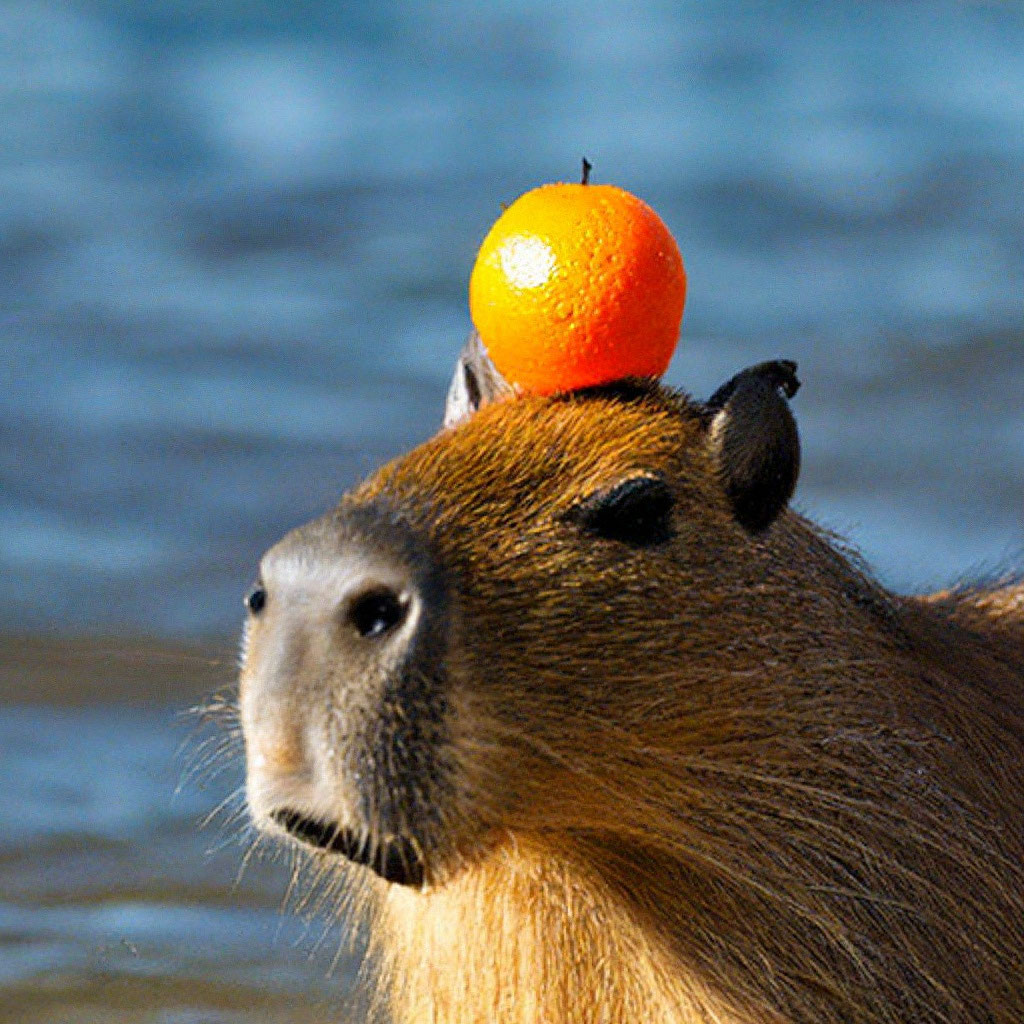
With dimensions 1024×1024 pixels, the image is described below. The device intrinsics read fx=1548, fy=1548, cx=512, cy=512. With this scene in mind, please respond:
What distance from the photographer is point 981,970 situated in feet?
14.0

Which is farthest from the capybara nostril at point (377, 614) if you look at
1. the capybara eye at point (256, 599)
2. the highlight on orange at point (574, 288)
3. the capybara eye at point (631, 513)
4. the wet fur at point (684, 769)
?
the highlight on orange at point (574, 288)

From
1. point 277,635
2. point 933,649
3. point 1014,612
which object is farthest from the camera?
point 1014,612

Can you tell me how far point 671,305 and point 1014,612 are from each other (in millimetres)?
2348

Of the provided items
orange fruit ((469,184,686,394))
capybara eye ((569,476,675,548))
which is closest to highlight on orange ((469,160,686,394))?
orange fruit ((469,184,686,394))

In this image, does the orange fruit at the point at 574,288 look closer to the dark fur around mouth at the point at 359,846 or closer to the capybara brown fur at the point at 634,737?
the capybara brown fur at the point at 634,737

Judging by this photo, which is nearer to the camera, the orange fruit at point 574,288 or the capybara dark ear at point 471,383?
the orange fruit at point 574,288

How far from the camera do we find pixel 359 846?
11.4ft

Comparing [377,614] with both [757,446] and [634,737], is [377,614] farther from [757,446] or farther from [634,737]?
[757,446]

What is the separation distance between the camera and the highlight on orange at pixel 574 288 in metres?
4.22

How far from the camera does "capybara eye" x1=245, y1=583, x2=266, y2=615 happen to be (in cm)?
365

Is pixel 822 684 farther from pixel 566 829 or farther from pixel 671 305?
pixel 671 305

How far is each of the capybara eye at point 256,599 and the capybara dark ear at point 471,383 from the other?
1238 mm

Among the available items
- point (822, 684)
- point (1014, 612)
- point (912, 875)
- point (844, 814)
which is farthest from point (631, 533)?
point (1014, 612)

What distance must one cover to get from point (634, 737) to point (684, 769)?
22cm
